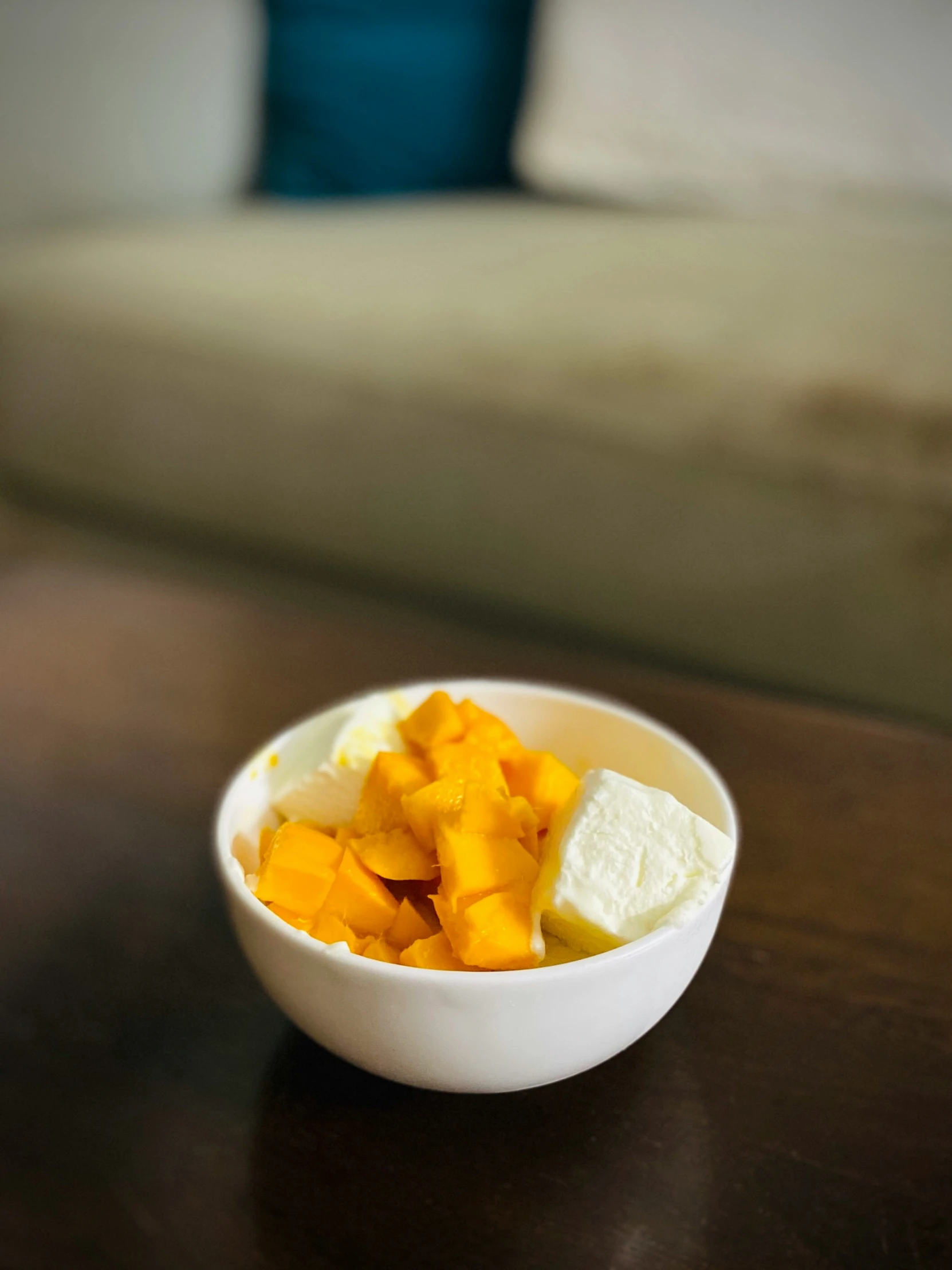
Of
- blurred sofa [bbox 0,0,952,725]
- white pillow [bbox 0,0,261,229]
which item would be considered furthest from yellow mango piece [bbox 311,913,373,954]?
white pillow [bbox 0,0,261,229]

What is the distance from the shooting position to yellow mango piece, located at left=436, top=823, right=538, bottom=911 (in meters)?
0.42

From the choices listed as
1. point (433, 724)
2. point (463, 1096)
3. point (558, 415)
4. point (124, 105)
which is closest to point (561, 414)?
point (558, 415)

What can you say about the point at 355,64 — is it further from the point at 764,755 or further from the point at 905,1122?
the point at 905,1122

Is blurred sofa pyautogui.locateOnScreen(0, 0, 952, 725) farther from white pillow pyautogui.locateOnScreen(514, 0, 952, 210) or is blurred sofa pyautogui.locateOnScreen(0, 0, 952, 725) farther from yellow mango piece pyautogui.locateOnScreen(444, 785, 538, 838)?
yellow mango piece pyautogui.locateOnScreen(444, 785, 538, 838)

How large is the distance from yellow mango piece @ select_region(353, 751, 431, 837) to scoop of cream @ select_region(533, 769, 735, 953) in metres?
0.06

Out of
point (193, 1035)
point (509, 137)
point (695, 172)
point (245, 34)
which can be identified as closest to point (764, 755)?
point (193, 1035)

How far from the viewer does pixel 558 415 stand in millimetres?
1076

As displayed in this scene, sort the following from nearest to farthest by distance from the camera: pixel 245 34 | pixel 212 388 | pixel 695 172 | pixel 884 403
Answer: pixel 884 403, pixel 212 388, pixel 695 172, pixel 245 34

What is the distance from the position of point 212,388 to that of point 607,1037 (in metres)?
0.97

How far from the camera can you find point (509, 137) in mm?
1695

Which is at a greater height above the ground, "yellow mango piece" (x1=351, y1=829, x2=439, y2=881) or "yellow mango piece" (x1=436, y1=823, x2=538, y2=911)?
"yellow mango piece" (x1=436, y1=823, x2=538, y2=911)

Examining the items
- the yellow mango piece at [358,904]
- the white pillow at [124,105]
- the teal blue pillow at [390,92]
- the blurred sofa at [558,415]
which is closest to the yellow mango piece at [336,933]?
the yellow mango piece at [358,904]

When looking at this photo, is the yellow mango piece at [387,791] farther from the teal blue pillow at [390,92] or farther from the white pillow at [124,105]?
the teal blue pillow at [390,92]

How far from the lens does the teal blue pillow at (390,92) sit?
160 cm
